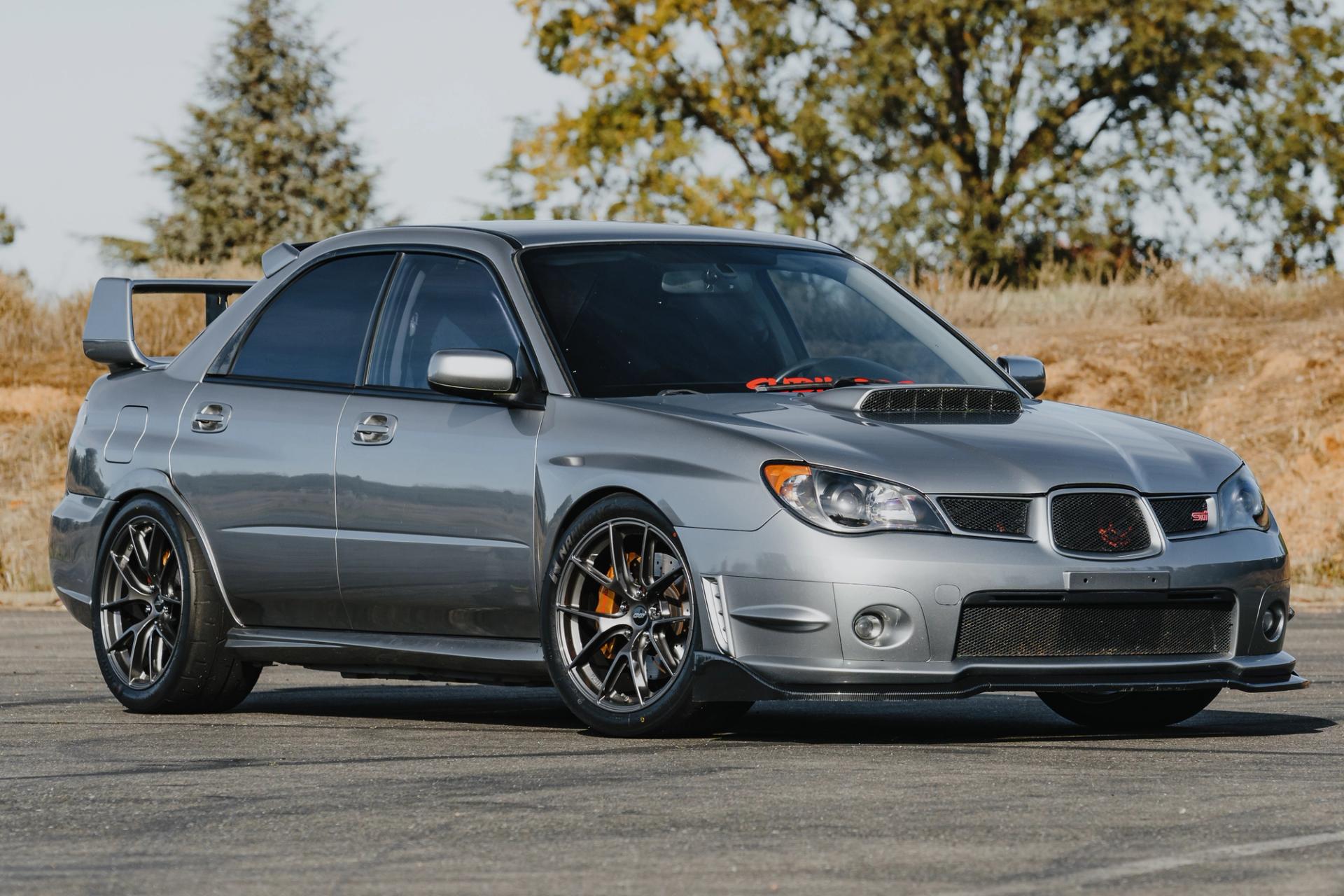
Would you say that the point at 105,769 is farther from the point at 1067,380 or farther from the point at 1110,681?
the point at 1067,380

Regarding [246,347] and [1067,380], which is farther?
[1067,380]

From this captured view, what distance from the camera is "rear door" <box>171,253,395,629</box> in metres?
8.46

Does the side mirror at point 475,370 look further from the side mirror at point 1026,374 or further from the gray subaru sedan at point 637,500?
the side mirror at point 1026,374

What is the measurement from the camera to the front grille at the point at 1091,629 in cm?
704

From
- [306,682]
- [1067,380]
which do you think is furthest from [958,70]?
[306,682]

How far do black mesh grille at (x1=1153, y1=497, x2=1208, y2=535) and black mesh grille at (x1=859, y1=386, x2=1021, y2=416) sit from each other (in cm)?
76

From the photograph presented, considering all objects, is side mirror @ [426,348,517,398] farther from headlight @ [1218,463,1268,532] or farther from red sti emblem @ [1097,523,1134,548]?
headlight @ [1218,463,1268,532]

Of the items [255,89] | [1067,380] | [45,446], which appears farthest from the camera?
[255,89]

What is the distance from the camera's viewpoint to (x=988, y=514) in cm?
706

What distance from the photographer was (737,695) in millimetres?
7082

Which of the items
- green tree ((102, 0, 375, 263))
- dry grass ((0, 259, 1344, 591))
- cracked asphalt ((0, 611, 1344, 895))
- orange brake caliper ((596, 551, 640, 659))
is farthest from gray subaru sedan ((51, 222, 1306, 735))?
green tree ((102, 0, 375, 263))

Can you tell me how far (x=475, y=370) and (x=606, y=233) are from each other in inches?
44.3

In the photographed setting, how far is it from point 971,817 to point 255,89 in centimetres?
4654

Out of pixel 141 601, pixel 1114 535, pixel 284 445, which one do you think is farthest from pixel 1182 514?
pixel 141 601
